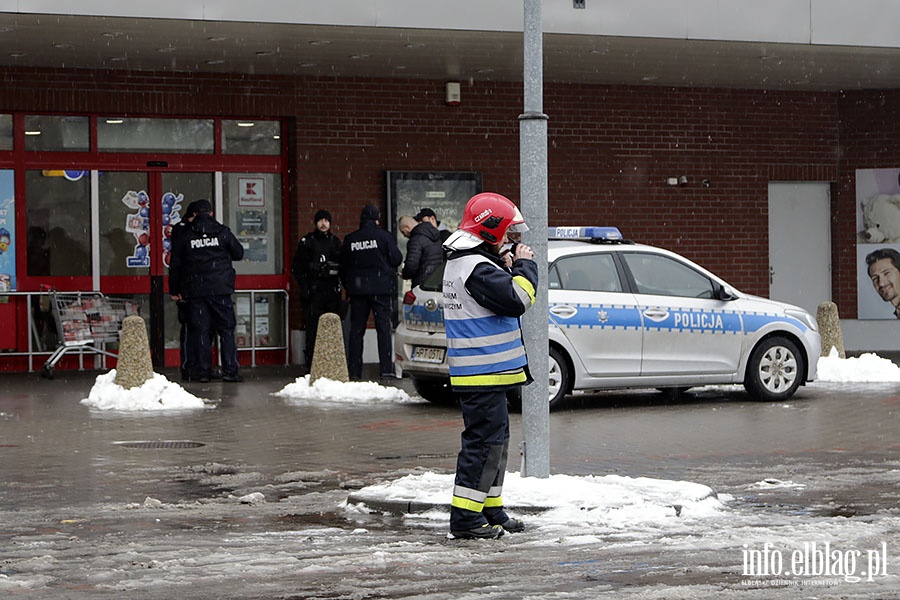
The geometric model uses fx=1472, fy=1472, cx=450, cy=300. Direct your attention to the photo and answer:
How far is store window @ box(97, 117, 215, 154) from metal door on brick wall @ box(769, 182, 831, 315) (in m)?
9.28

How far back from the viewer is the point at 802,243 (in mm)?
23844

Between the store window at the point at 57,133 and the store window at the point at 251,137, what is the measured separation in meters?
1.92

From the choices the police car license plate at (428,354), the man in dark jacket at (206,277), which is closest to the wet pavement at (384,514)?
the police car license plate at (428,354)

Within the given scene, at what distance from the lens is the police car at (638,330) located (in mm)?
14414

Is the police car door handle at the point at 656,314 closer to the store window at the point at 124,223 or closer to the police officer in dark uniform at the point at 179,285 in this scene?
the police officer in dark uniform at the point at 179,285

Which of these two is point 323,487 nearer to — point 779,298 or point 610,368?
point 610,368

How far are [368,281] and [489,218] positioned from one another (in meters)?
9.78

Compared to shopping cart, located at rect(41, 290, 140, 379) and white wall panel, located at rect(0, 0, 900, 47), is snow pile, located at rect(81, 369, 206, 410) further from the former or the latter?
white wall panel, located at rect(0, 0, 900, 47)

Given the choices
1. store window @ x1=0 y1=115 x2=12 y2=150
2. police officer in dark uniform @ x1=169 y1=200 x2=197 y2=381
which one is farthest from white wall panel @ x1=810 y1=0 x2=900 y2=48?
store window @ x1=0 y1=115 x2=12 y2=150

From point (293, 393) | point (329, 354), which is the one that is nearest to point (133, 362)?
point (293, 393)

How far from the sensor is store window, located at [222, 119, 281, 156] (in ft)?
67.6

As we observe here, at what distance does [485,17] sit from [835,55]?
17.9ft

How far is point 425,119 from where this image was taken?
21328 mm

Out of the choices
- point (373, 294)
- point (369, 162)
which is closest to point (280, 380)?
point (373, 294)
